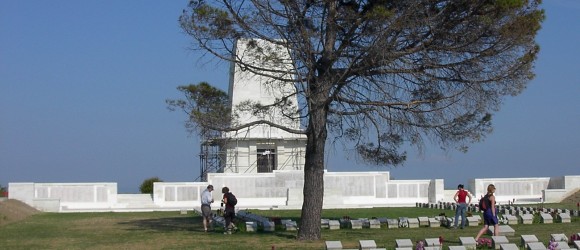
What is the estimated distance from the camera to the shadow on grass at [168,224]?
21516 mm

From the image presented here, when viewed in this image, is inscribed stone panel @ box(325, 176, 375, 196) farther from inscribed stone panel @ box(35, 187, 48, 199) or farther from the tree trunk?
the tree trunk

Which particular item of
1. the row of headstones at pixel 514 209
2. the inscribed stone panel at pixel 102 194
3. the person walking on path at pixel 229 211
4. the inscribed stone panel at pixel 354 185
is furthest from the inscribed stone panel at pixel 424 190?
the person walking on path at pixel 229 211

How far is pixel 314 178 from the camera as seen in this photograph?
694 inches

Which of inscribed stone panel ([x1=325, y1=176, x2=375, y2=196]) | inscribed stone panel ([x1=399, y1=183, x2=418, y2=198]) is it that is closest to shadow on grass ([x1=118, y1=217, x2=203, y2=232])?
inscribed stone panel ([x1=325, y1=176, x2=375, y2=196])

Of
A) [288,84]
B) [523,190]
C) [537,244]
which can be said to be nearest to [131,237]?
[288,84]

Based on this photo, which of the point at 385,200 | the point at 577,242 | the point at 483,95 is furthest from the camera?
the point at 385,200

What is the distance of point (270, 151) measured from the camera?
1548 inches

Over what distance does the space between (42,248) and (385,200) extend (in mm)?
21979

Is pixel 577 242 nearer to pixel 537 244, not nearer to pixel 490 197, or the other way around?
pixel 537 244

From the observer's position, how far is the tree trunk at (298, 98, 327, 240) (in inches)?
682

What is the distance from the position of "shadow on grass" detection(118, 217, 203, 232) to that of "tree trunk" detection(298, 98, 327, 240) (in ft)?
13.8

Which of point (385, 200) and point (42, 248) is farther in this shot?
point (385, 200)

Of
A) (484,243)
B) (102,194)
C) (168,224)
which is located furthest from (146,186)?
(484,243)

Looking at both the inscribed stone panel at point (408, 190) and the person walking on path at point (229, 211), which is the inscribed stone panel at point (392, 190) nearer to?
the inscribed stone panel at point (408, 190)
